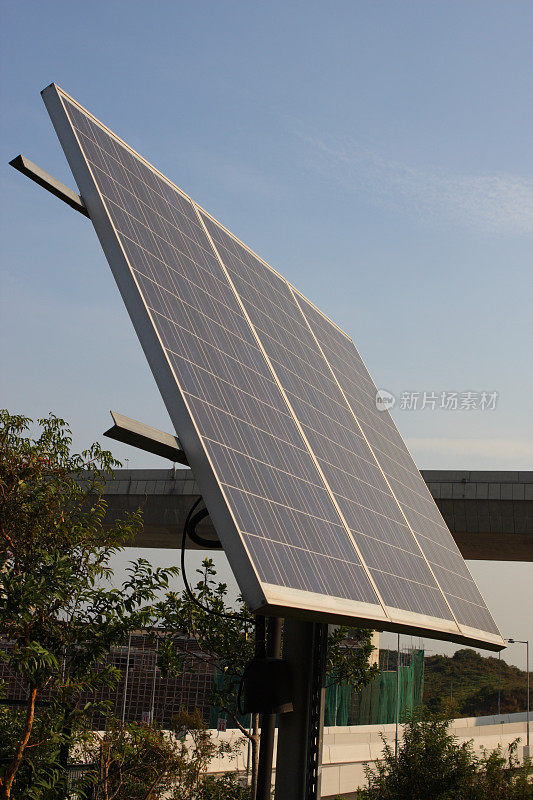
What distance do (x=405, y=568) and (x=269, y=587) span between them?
3.68 meters

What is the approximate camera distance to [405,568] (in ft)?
25.8

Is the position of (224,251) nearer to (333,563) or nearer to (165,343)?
(165,343)

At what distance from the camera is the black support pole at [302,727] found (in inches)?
274

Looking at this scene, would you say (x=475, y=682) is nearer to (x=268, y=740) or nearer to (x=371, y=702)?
(x=371, y=702)

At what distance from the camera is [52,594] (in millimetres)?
7250

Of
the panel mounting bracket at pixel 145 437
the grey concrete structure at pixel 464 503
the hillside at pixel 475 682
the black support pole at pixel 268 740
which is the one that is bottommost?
the hillside at pixel 475 682

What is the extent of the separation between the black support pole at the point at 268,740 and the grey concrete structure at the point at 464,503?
29.4 m

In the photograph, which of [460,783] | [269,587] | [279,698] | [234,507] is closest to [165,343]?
[234,507]

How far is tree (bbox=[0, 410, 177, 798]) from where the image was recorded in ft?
23.7

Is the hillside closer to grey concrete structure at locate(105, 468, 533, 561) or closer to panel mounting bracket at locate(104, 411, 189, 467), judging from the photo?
grey concrete structure at locate(105, 468, 533, 561)

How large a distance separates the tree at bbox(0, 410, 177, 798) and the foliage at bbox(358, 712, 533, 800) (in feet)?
30.1

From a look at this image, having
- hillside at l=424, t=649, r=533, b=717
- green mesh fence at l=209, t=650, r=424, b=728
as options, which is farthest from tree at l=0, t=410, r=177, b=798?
hillside at l=424, t=649, r=533, b=717

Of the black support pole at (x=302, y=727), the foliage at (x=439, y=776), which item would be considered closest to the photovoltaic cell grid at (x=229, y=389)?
the black support pole at (x=302, y=727)

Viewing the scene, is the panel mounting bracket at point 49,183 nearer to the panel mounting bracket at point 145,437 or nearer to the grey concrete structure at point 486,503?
the panel mounting bracket at point 145,437
